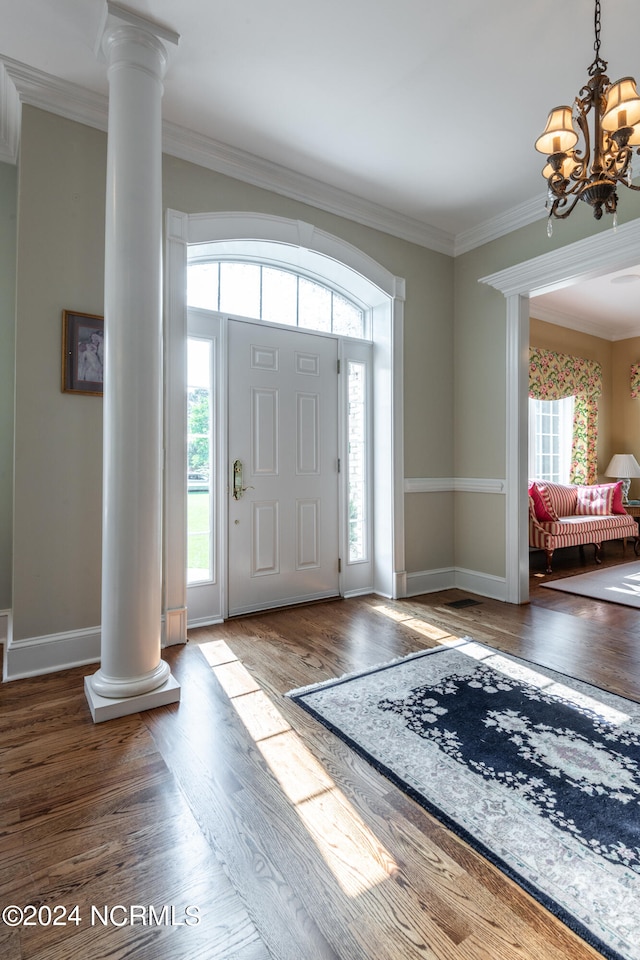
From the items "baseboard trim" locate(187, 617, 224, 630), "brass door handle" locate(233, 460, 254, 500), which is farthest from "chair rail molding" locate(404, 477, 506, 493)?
"baseboard trim" locate(187, 617, 224, 630)

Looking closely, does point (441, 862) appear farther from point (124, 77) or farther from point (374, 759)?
point (124, 77)

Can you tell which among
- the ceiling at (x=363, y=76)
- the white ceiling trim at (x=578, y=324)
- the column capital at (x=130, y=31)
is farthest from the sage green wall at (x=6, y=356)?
the white ceiling trim at (x=578, y=324)

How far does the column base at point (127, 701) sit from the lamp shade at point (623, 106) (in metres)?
3.06

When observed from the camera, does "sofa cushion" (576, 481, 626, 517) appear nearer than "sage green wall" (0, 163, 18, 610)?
No

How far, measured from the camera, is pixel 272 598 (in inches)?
149

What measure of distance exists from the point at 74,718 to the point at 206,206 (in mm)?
3025

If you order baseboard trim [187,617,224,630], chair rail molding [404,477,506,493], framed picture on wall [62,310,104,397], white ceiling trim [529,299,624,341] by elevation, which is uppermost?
white ceiling trim [529,299,624,341]

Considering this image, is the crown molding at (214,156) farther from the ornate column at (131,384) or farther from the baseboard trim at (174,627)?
the baseboard trim at (174,627)

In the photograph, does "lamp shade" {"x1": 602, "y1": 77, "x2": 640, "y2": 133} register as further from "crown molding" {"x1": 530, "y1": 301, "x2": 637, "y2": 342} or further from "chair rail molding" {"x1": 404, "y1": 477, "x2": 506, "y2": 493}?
"crown molding" {"x1": 530, "y1": 301, "x2": 637, "y2": 342}

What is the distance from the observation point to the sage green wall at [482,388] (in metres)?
4.14

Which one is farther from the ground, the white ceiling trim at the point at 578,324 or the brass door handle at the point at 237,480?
the white ceiling trim at the point at 578,324

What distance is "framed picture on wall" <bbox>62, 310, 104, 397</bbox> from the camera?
107 inches

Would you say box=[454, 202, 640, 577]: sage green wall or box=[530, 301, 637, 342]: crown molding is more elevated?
box=[530, 301, 637, 342]: crown molding

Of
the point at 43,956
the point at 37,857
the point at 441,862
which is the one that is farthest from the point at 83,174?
the point at 441,862
